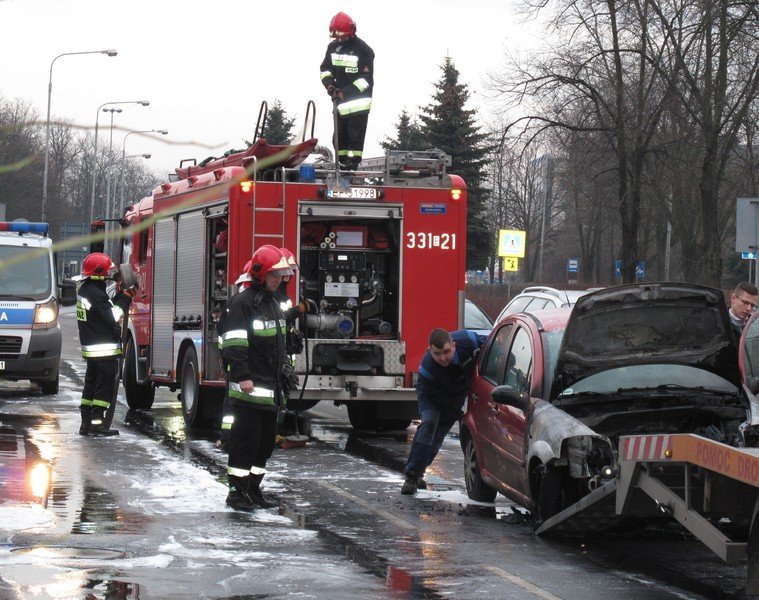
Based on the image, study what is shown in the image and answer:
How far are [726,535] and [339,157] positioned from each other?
878 centimetres

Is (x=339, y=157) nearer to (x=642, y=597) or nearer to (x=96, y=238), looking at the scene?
→ (x=642, y=597)

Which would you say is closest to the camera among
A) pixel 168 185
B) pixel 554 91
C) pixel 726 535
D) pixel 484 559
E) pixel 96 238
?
pixel 96 238

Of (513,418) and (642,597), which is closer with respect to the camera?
(642,597)

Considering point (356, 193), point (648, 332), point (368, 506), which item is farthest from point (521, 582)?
point (356, 193)

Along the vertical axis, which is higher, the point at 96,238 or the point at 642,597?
the point at 96,238

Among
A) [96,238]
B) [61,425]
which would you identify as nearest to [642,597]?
[96,238]

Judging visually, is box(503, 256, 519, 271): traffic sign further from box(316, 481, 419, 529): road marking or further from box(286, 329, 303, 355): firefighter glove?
box(316, 481, 419, 529): road marking

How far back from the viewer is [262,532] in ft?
27.7

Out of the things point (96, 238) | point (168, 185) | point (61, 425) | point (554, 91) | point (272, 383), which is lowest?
point (61, 425)

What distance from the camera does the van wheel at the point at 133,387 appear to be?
17.5 m

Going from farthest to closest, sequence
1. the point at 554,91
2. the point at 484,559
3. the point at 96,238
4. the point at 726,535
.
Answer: the point at 554,91
the point at 484,559
the point at 726,535
the point at 96,238

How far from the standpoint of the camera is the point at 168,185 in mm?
16484

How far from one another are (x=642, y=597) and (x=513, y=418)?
238 centimetres

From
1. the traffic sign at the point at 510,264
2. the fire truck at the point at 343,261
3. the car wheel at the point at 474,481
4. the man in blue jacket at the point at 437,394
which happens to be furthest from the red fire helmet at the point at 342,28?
the traffic sign at the point at 510,264
